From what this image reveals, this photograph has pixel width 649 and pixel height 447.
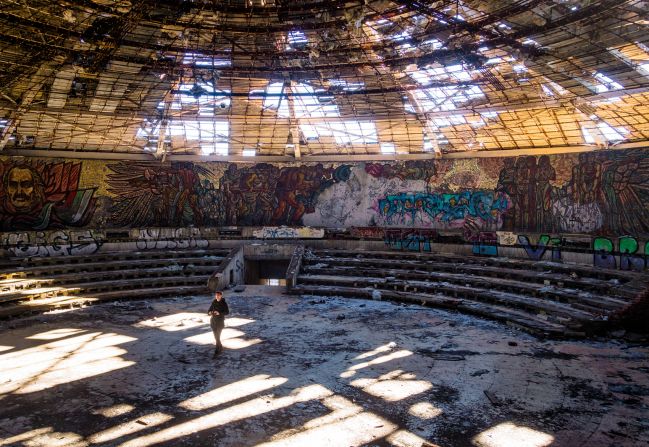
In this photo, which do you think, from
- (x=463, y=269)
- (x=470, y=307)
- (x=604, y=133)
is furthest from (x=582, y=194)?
(x=470, y=307)

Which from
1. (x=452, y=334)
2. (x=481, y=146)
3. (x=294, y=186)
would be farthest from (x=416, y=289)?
(x=294, y=186)

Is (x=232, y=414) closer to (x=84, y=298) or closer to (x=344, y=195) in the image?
(x=84, y=298)

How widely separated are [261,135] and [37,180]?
39.7 ft

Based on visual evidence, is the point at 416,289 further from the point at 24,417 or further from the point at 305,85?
the point at 24,417

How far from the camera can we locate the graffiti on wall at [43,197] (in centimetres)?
2567

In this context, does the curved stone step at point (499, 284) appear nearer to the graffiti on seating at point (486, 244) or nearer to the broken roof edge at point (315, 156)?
the graffiti on seating at point (486, 244)

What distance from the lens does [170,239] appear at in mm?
27516

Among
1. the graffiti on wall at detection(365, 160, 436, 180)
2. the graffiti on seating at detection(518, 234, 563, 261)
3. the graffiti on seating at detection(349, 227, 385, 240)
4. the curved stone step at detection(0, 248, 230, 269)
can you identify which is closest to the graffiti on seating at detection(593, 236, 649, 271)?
the graffiti on seating at detection(518, 234, 563, 261)

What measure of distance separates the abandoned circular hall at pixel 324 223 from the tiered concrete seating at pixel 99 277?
0.12 meters

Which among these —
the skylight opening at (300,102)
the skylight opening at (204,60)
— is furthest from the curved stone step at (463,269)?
the skylight opening at (204,60)

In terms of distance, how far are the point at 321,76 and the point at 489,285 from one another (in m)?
11.6

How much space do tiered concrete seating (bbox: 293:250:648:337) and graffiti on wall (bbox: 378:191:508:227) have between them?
364 cm

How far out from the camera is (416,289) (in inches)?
862

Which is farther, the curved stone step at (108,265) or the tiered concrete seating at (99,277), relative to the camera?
the curved stone step at (108,265)
